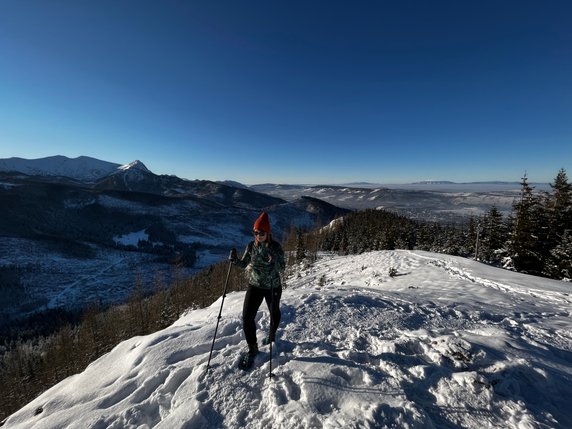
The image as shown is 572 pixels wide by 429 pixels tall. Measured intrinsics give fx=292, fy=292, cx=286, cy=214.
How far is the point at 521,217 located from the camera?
33.2 meters

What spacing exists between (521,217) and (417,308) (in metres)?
31.6

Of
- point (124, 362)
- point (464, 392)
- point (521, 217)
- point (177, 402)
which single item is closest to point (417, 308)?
point (464, 392)

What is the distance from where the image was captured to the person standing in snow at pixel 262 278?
6199 millimetres

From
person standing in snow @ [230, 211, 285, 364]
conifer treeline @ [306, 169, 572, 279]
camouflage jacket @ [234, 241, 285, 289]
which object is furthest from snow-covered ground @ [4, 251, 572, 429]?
conifer treeline @ [306, 169, 572, 279]

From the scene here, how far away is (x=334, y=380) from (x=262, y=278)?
2359 mm

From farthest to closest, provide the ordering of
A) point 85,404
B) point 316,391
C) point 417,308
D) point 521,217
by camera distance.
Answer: point 521,217 → point 417,308 → point 85,404 → point 316,391

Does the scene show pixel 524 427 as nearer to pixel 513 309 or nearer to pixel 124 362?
pixel 124 362

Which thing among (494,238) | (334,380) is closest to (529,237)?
(494,238)

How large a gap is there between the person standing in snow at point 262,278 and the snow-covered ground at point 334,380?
0.75 m

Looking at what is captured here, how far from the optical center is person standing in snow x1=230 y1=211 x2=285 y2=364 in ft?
20.3

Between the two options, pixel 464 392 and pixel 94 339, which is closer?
pixel 464 392

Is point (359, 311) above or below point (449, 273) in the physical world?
above

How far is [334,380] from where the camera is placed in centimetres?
540

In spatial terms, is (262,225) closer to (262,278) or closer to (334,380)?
(262,278)
